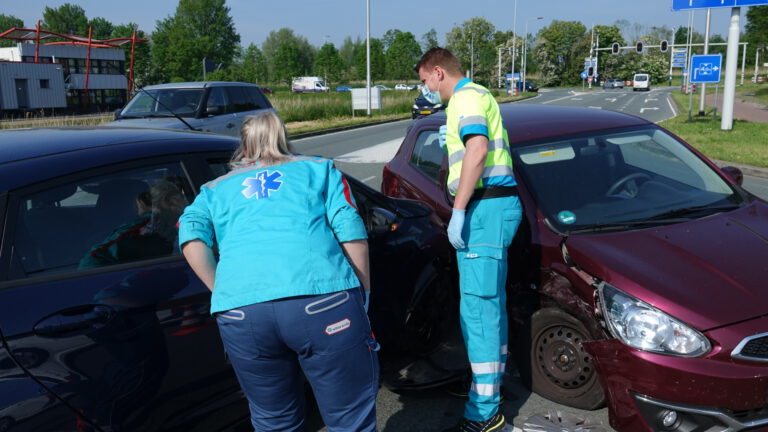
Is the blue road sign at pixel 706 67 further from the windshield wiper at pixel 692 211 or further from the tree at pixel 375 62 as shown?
the tree at pixel 375 62

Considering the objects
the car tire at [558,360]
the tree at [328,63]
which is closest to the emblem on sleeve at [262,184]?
the car tire at [558,360]

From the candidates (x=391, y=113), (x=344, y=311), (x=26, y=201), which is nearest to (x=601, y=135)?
(x=344, y=311)

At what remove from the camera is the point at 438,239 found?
3.68 m

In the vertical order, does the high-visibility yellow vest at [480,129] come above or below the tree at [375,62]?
below

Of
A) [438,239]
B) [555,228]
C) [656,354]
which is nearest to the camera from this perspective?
[656,354]

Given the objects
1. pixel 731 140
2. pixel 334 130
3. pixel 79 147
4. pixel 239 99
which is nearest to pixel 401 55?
pixel 334 130

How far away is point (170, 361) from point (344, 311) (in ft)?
2.72

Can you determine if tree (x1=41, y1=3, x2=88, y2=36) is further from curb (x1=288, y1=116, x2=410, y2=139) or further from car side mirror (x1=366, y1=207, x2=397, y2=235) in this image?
car side mirror (x1=366, y1=207, x2=397, y2=235)

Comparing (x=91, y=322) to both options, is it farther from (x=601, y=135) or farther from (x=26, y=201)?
(x=601, y=135)

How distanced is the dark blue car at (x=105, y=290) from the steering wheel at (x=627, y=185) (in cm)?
232

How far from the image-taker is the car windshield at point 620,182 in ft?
11.4

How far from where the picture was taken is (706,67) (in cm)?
1995

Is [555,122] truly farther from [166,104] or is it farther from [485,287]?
[166,104]

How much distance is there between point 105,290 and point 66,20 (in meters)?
127
